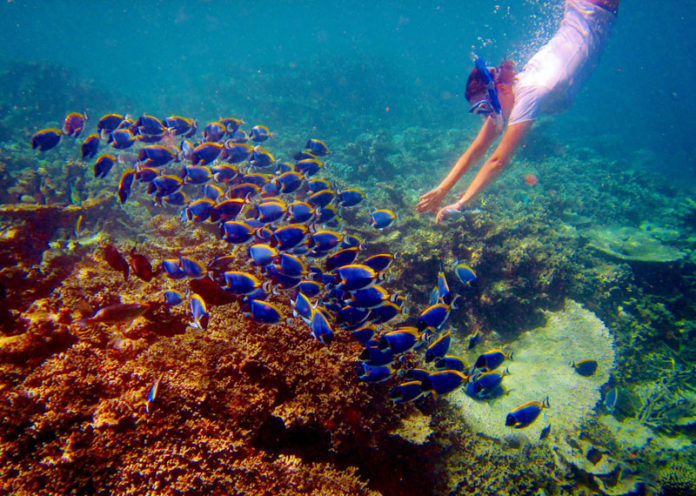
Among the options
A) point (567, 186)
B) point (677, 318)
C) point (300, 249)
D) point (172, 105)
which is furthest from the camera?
point (172, 105)

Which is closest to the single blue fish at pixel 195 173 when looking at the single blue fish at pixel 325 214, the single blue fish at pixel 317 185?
the single blue fish at pixel 317 185

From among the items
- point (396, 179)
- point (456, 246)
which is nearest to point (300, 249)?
point (456, 246)

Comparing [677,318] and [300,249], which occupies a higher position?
[300,249]

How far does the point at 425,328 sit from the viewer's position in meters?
2.85

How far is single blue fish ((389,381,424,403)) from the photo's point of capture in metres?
2.75

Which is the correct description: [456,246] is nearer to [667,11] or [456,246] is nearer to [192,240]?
[192,240]

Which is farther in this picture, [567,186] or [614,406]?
[567,186]

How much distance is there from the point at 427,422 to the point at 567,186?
47.9 feet

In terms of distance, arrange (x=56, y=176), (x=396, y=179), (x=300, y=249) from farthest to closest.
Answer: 1. (x=396, y=179)
2. (x=56, y=176)
3. (x=300, y=249)

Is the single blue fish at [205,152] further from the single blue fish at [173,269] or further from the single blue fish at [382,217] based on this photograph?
the single blue fish at [382,217]

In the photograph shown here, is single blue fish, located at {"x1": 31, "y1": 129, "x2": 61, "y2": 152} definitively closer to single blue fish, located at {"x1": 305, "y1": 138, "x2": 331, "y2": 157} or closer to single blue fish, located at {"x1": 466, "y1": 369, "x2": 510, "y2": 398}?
single blue fish, located at {"x1": 305, "y1": 138, "x2": 331, "y2": 157}

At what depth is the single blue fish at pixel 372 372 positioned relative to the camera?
2.78 m

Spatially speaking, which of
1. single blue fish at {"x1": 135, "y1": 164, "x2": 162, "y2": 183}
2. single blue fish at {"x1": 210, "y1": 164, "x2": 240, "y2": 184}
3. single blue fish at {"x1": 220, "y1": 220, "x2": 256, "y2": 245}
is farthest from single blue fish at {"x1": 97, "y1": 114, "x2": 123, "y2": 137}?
single blue fish at {"x1": 220, "y1": 220, "x2": 256, "y2": 245}

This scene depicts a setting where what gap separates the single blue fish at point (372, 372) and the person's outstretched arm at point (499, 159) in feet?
10.8
